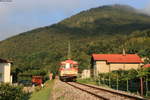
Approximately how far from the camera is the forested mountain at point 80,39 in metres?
98.3

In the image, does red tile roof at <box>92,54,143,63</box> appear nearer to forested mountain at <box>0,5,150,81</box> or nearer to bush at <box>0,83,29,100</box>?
forested mountain at <box>0,5,150,81</box>

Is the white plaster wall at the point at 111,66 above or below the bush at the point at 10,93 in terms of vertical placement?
above

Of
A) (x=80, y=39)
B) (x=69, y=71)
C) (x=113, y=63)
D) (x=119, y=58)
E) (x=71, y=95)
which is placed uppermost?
(x=80, y=39)

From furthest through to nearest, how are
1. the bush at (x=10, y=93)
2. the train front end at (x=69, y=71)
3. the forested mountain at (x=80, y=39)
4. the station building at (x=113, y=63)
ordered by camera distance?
the forested mountain at (x=80, y=39)
the station building at (x=113, y=63)
the train front end at (x=69, y=71)
the bush at (x=10, y=93)

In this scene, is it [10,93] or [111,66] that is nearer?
[10,93]

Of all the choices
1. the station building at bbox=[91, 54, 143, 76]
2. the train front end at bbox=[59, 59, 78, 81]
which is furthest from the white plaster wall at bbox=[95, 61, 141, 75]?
the train front end at bbox=[59, 59, 78, 81]

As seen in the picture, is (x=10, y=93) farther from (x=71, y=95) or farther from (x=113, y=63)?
(x=113, y=63)

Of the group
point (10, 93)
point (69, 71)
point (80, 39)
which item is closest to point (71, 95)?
point (10, 93)

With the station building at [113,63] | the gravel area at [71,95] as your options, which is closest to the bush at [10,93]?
the gravel area at [71,95]

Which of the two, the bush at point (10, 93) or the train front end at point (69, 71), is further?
the train front end at point (69, 71)

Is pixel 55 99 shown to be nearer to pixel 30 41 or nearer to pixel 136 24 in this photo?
pixel 30 41

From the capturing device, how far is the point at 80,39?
434 ft

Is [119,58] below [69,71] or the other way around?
the other way around

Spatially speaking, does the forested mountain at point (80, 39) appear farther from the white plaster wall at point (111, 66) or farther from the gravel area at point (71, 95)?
the gravel area at point (71, 95)
